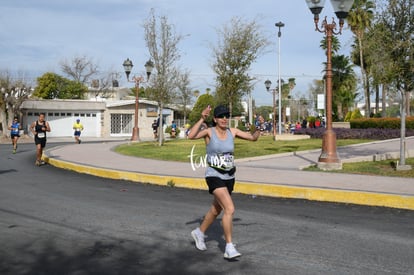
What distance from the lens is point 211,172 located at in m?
5.31

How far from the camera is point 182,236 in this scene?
6.16 metres

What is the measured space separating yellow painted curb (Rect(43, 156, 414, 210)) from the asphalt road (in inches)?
10.2

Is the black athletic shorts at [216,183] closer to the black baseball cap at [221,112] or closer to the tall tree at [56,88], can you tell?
the black baseball cap at [221,112]

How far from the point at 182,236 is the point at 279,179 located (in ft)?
16.6

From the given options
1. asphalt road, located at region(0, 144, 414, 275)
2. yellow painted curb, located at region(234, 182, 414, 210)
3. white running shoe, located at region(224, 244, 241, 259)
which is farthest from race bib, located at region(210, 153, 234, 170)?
yellow painted curb, located at region(234, 182, 414, 210)

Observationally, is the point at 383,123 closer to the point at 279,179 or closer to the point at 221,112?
the point at 279,179

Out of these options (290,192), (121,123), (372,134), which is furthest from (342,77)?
(290,192)

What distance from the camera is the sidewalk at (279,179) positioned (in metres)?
8.87

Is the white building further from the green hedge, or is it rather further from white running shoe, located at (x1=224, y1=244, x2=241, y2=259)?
white running shoe, located at (x1=224, y1=244, x2=241, y2=259)


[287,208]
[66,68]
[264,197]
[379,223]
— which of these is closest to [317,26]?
[264,197]

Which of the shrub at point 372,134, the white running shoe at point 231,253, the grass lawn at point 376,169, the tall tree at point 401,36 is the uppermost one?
the tall tree at point 401,36

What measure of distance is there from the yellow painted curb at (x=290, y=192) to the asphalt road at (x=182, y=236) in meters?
0.26

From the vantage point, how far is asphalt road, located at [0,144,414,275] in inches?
192

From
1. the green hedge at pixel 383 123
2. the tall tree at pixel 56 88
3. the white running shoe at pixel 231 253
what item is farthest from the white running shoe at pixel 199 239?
the tall tree at pixel 56 88
